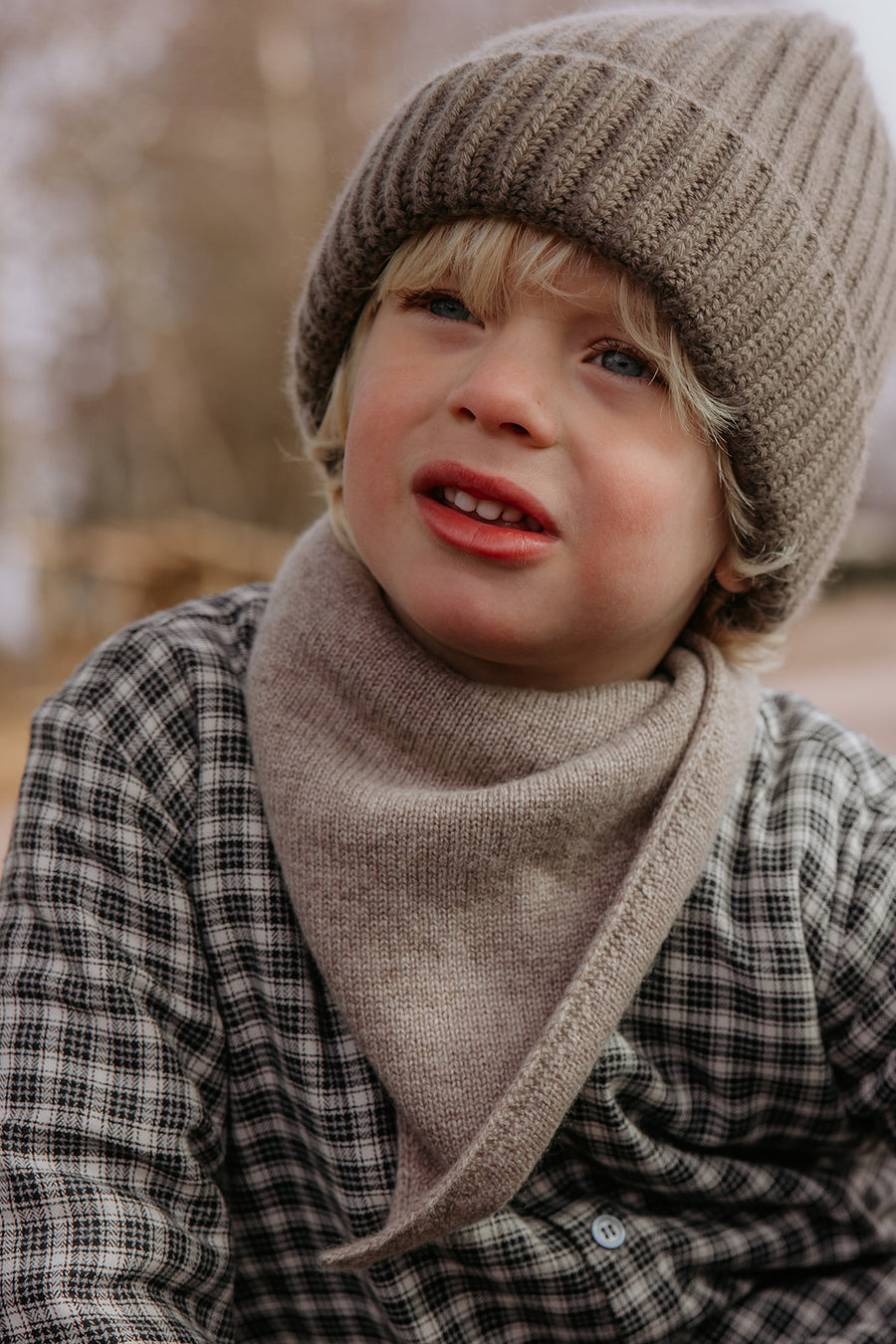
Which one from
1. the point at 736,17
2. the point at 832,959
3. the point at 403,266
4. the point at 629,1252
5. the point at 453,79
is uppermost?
the point at 736,17

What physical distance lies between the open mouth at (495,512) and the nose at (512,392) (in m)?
0.06

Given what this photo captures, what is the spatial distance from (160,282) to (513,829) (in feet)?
21.4

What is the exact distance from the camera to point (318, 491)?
1.49 meters

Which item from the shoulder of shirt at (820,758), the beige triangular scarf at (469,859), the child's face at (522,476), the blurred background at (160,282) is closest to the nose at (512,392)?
the child's face at (522,476)

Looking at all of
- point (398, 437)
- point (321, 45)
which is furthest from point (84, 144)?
point (398, 437)

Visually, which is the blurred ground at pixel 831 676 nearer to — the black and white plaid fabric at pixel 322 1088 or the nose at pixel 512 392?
the black and white plaid fabric at pixel 322 1088

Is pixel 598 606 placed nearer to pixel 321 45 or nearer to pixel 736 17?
pixel 736 17

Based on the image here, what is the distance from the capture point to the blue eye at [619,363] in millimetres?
1044

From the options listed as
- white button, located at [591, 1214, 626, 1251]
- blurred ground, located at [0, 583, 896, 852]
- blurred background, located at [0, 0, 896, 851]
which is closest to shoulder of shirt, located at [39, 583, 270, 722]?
white button, located at [591, 1214, 626, 1251]

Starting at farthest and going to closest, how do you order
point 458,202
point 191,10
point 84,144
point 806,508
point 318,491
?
1. point 191,10
2. point 84,144
3. point 318,491
4. point 806,508
5. point 458,202

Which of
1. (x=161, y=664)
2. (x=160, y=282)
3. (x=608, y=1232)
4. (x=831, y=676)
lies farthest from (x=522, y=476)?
(x=160, y=282)

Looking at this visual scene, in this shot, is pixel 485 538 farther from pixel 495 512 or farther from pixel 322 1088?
pixel 322 1088

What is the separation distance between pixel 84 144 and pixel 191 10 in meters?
1.19

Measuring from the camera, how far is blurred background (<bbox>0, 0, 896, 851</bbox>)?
5.68m
